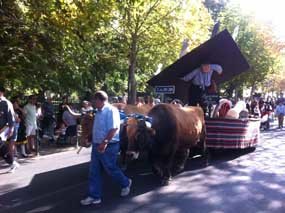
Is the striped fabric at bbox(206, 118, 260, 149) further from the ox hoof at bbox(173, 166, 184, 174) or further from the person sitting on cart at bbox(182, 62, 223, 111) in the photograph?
the ox hoof at bbox(173, 166, 184, 174)

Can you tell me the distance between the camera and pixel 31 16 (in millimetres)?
13664

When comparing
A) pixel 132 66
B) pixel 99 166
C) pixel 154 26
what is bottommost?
pixel 99 166

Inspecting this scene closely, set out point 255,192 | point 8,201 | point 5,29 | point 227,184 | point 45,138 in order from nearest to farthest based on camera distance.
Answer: point 8,201, point 255,192, point 227,184, point 5,29, point 45,138

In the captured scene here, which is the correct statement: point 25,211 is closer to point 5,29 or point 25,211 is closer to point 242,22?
point 5,29

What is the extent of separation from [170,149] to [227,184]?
4.26 feet

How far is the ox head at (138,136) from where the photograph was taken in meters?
8.24

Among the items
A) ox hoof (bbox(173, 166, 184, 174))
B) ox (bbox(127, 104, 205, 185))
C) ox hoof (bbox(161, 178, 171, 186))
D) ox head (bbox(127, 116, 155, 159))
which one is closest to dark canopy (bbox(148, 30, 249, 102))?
ox (bbox(127, 104, 205, 185))

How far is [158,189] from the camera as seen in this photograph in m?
8.18

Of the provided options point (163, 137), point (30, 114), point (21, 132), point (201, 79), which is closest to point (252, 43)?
point (201, 79)

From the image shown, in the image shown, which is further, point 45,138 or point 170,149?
point 45,138

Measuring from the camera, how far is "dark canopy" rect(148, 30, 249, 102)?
11878 mm

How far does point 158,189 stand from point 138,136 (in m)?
1.03

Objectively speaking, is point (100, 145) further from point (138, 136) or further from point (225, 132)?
point (225, 132)

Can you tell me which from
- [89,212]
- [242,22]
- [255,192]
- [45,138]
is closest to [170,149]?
[255,192]
